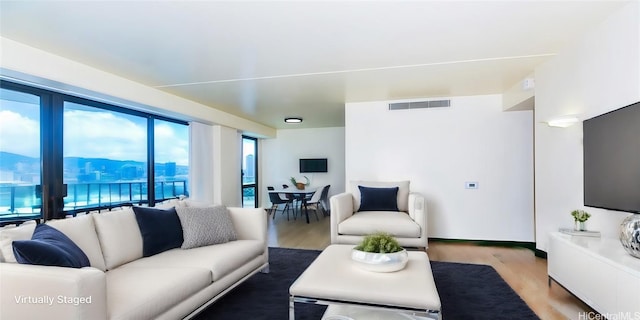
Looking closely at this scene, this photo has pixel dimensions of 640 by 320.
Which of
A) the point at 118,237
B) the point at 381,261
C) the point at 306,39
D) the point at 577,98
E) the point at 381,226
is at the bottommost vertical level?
the point at 381,226

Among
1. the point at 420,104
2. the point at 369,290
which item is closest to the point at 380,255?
the point at 369,290

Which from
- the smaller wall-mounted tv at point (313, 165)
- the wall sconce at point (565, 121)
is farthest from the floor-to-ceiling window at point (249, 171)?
the wall sconce at point (565, 121)

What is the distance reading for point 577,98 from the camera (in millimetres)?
2844

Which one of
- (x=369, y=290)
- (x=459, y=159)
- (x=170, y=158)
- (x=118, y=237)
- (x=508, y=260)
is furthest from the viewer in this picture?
(x=170, y=158)

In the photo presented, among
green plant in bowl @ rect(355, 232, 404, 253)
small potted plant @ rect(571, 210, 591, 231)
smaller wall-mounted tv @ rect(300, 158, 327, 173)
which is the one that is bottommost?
green plant in bowl @ rect(355, 232, 404, 253)

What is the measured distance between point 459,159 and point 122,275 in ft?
14.6

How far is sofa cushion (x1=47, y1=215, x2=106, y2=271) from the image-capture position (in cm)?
209

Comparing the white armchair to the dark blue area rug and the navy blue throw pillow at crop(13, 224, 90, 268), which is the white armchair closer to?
the dark blue area rug

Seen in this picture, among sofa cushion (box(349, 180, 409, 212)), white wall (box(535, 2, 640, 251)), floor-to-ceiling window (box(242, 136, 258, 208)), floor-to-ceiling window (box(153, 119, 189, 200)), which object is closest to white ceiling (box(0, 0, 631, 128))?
white wall (box(535, 2, 640, 251))

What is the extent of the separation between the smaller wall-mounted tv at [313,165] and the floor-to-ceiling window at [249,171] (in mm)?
1294

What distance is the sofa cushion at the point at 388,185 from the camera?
14.9 ft

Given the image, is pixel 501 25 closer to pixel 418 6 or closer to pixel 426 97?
pixel 418 6

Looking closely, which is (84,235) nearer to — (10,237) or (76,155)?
(10,237)

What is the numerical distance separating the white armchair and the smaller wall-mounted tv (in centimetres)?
352
